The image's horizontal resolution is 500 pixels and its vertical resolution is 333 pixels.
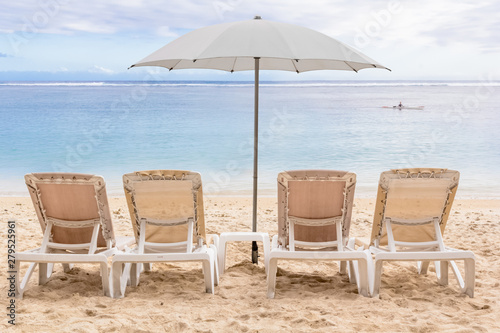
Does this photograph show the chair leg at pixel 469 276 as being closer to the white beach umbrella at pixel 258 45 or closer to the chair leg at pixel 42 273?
A: the white beach umbrella at pixel 258 45

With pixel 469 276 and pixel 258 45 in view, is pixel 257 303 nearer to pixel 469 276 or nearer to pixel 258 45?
pixel 469 276

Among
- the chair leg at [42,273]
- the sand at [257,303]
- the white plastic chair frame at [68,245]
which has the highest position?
the white plastic chair frame at [68,245]

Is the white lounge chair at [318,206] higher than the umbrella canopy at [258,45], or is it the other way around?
the umbrella canopy at [258,45]

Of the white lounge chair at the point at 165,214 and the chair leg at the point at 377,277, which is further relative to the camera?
the white lounge chair at the point at 165,214

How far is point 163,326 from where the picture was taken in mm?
3223

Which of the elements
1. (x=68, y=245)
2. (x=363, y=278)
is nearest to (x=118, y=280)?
(x=68, y=245)

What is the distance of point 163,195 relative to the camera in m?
3.89

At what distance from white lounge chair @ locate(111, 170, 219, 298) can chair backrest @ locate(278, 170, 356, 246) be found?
0.61 metres

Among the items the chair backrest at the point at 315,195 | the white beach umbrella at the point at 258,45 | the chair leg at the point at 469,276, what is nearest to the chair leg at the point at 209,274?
the chair backrest at the point at 315,195

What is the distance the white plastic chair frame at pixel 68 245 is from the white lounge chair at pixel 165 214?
0.18 m

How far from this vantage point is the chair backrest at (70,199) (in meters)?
3.80

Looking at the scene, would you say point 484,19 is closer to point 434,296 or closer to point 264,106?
point 264,106

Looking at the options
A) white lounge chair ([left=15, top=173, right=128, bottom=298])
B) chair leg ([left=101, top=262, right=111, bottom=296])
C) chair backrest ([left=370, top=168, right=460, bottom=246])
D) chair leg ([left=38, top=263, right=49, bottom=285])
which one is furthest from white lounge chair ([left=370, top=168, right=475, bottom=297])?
chair leg ([left=38, top=263, right=49, bottom=285])

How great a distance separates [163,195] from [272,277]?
38.3 inches
